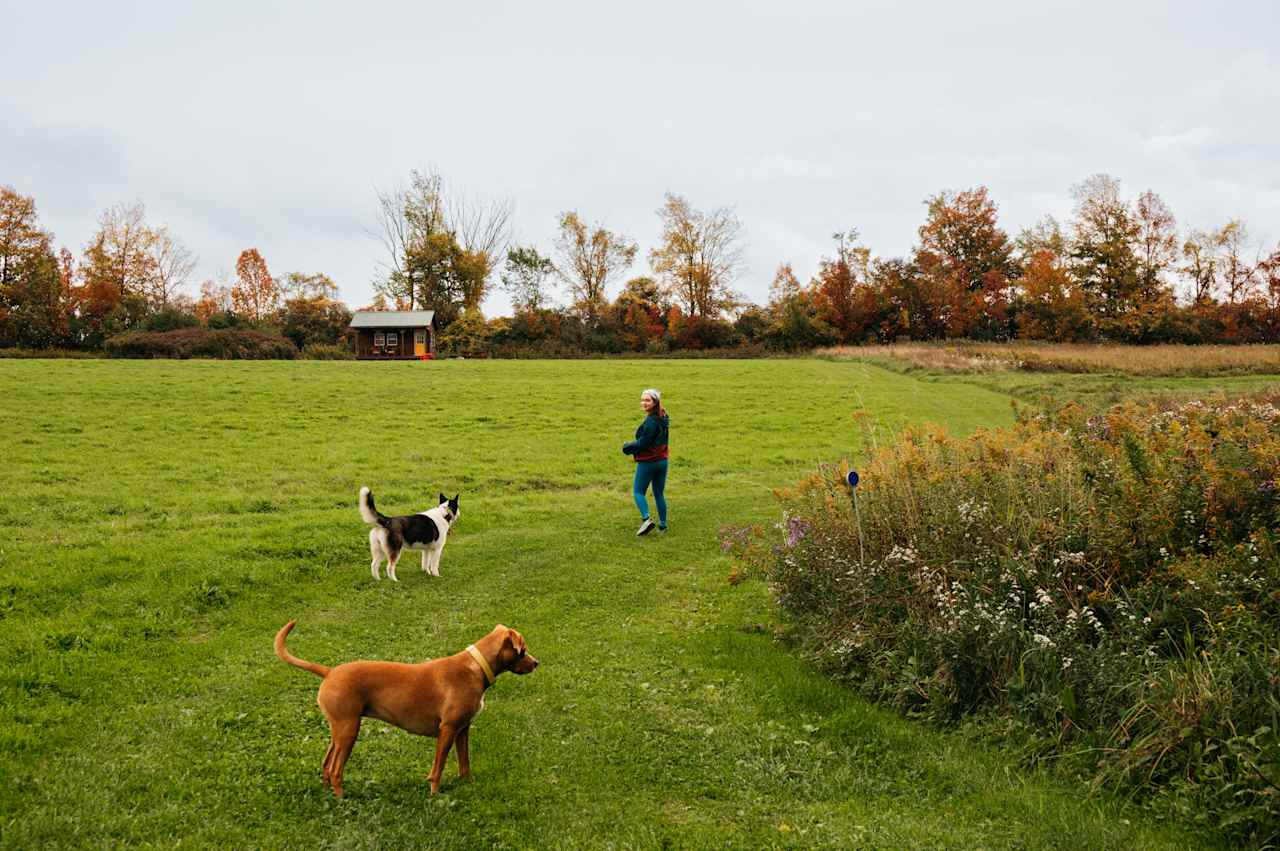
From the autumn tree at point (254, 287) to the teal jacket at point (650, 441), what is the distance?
254 ft

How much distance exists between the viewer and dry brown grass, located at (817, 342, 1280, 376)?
33.5 meters

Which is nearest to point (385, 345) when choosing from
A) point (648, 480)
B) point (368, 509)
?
point (648, 480)

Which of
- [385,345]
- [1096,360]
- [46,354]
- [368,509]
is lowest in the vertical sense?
[368,509]

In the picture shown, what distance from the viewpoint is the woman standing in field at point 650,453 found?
40.9ft

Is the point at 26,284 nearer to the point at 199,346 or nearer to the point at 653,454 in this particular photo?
the point at 199,346

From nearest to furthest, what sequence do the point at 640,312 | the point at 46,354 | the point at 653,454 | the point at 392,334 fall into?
the point at 653,454
the point at 46,354
the point at 392,334
the point at 640,312

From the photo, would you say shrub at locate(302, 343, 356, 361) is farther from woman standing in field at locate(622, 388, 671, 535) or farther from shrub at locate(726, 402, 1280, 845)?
shrub at locate(726, 402, 1280, 845)

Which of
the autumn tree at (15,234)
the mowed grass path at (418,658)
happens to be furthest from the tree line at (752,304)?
the mowed grass path at (418,658)

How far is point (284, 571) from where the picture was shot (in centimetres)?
1009

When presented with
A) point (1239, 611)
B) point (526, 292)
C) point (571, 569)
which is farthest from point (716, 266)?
point (1239, 611)

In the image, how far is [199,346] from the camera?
46.6 m

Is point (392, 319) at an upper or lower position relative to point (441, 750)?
upper

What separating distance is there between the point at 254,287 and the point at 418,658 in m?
83.7

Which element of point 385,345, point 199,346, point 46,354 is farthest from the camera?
point 385,345
